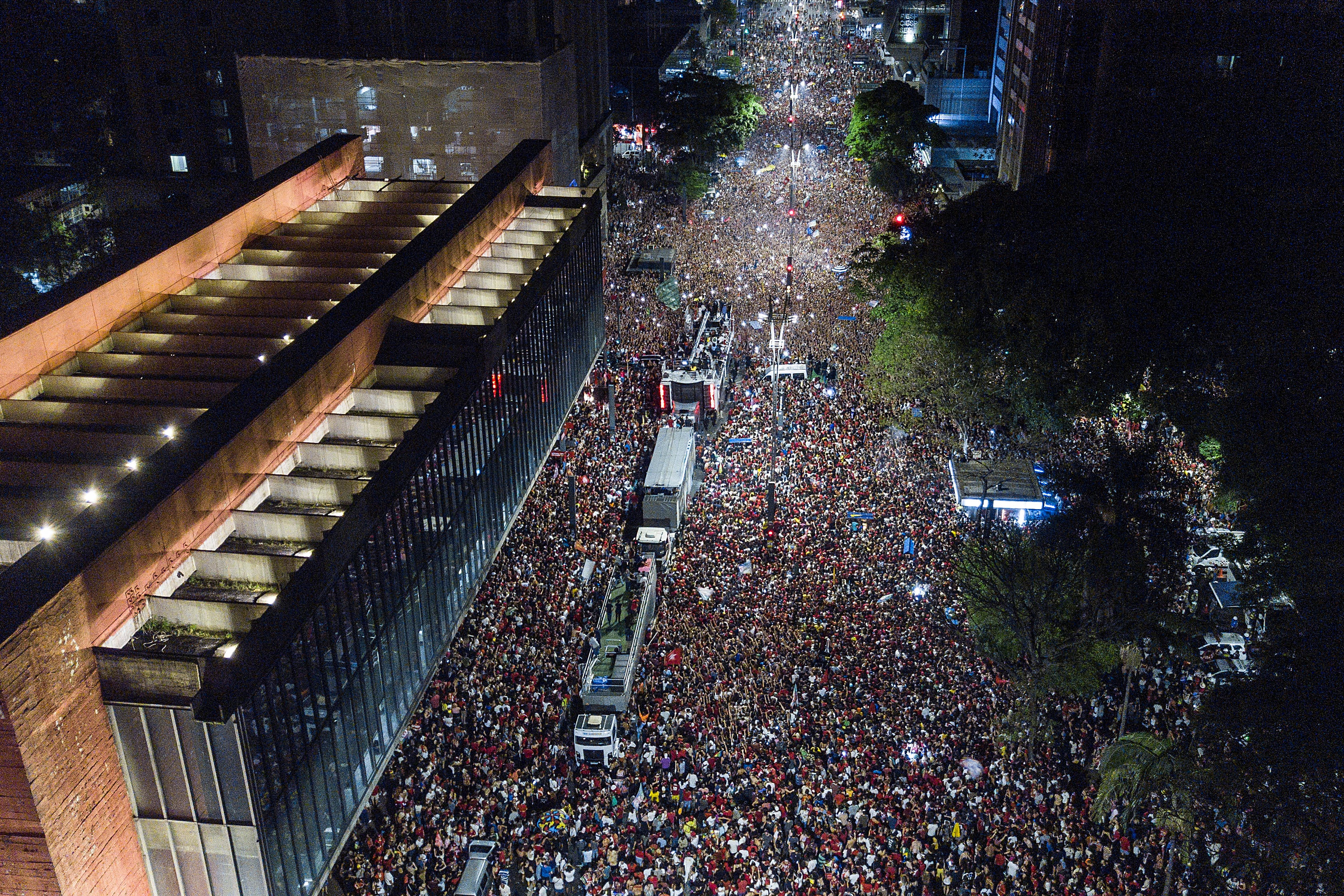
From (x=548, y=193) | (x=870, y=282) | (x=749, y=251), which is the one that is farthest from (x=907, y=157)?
(x=548, y=193)

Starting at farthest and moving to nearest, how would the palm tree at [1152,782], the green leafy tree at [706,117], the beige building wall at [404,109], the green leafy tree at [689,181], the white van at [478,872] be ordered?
1. the green leafy tree at [706,117]
2. the green leafy tree at [689,181]
3. the beige building wall at [404,109]
4. the palm tree at [1152,782]
5. the white van at [478,872]

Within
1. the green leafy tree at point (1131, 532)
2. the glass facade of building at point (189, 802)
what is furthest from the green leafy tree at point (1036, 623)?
the glass facade of building at point (189, 802)

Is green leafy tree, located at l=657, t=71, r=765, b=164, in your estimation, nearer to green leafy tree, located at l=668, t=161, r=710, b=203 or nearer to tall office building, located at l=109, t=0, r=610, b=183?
green leafy tree, located at l=668, t=161, r=710, b=203

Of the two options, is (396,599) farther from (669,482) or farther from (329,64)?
(329,64)

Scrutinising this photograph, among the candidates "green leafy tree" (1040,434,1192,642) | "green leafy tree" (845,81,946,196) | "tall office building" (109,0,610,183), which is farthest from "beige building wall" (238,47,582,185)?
"green leafy tree" (845,81,946,196)

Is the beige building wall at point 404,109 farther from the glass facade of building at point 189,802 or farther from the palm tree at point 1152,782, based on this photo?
the glass facade of building at point 189,802

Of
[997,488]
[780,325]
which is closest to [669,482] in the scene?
[997,488]
